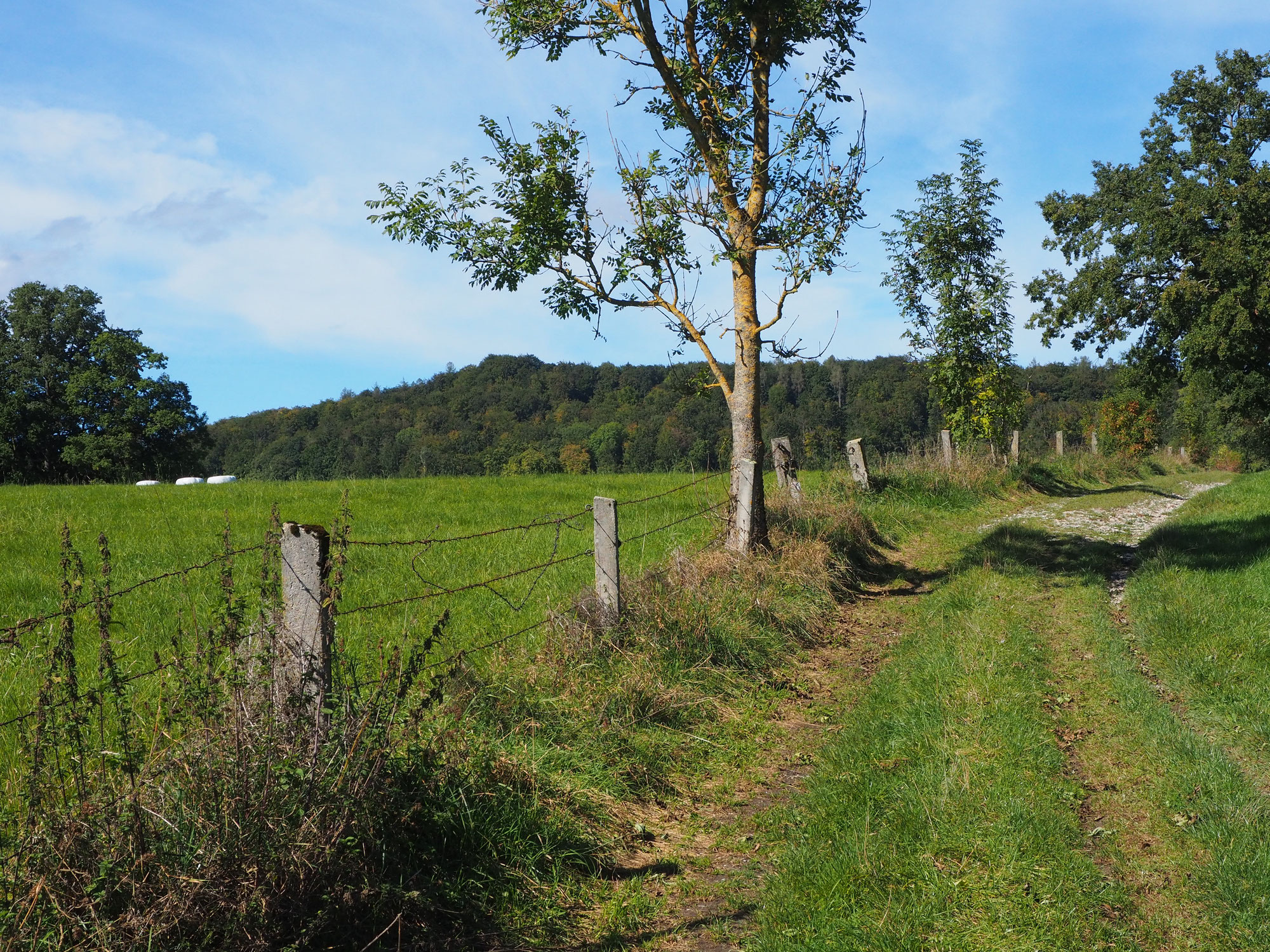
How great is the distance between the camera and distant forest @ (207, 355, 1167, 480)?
54812mm

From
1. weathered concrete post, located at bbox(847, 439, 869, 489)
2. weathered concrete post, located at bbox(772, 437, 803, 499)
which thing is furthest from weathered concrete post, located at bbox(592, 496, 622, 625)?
weathered concrete post, located at bbox(847, 439, 869, 489)

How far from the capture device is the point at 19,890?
294 cm

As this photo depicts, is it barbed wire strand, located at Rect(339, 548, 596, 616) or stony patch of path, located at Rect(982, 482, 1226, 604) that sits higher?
barbed wire strand, located at Rect(339, 548, 596, 616)

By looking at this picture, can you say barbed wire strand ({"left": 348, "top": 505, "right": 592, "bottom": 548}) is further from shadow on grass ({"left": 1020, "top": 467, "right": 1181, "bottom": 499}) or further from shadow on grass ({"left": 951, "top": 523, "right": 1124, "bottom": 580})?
shadow on grass ({"left": 1020, "top": 467, "right": 1181, "bottom": 499})

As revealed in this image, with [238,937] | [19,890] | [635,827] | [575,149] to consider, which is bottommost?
[635,827]

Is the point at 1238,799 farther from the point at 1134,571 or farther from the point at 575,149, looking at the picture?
the point at 575,149

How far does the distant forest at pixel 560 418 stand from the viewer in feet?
180

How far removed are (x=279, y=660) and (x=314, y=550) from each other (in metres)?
0.51

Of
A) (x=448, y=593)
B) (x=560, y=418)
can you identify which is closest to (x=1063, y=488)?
(x=448, y=593)

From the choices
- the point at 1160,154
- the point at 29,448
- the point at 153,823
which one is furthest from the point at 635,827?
the point at 29,448

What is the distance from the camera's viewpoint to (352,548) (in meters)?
11.9

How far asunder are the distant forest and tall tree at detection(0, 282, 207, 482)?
434 cm

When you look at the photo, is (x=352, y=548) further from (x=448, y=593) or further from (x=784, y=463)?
(x=448, y=593)

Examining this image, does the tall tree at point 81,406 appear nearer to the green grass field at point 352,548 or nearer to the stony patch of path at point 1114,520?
the green grass field at point 352,548
